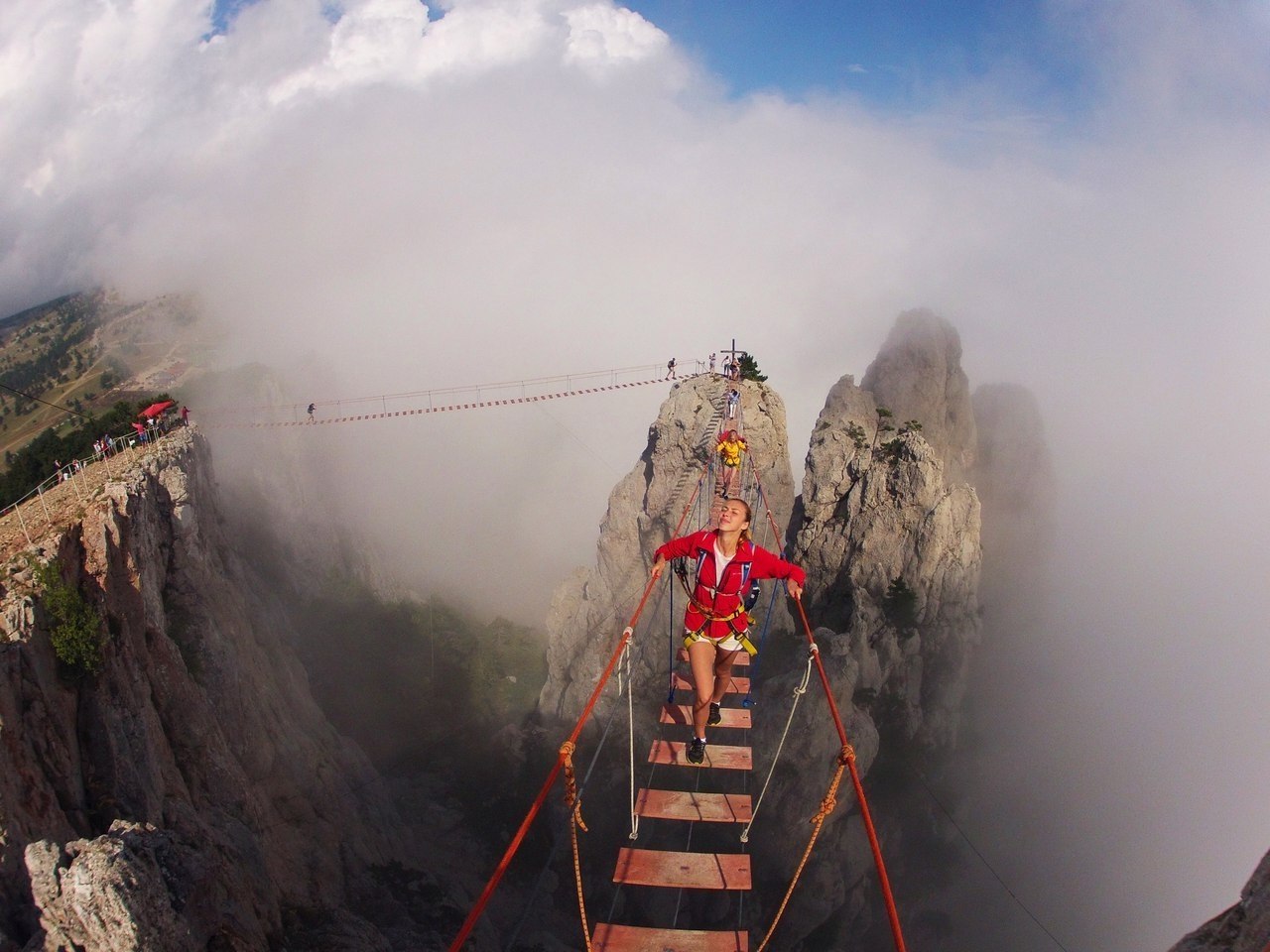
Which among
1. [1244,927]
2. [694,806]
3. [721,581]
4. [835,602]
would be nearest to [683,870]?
[694,806]

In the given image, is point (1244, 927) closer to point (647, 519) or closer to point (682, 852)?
point (682, 852)

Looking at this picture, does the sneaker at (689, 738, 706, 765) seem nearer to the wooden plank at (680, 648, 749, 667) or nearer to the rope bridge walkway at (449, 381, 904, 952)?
the rope bridge walkway at (449, 381, 904, 952)

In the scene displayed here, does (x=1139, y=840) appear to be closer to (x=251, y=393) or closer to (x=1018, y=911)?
(x=1018, y=911)

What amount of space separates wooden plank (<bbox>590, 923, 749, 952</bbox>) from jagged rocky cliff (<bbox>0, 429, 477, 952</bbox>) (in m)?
6.52

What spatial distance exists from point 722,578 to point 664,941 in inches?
175

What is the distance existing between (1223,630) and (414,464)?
77.3 m

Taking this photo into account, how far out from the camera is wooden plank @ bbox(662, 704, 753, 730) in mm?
13234

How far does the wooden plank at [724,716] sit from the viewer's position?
13234mm

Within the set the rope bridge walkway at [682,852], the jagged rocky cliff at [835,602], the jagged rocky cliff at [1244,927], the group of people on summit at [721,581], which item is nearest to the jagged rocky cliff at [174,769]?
the rope bridge walkway at [682,852]

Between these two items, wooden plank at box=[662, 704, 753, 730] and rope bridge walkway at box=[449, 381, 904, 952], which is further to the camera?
wooden plank at box=[662, 704, 753, 730]

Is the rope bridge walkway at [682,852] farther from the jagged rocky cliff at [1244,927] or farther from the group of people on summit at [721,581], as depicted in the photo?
the jagged rocky cliff at [1244,927]

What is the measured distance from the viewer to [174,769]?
15.5 metres

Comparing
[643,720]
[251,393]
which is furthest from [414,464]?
[643,720]

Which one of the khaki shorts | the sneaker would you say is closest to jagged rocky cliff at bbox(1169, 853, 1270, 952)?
the khaki shorts
